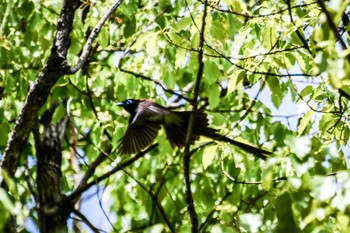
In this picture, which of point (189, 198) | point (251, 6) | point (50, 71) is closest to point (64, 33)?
point (50, 71)

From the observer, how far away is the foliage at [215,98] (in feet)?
6.04

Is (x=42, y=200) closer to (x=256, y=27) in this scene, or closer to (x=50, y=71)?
(x=50, y=71)

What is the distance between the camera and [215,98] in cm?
280

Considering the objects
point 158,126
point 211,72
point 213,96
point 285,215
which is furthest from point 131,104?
point 285,215

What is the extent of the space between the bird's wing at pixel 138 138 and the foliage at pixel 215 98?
0.55 ft

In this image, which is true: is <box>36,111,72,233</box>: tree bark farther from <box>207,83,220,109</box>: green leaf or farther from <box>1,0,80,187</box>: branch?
<box>207,83,220,109</box>: green leaf

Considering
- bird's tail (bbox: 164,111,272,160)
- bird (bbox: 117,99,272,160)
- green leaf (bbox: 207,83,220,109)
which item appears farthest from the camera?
bird's tail (bbox: 164,111,272,160)

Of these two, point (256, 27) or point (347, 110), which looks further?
point (256, 27)

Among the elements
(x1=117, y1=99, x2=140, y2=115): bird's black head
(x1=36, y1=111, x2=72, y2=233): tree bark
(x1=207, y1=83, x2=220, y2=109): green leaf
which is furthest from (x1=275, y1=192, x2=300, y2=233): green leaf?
(x1=36, y1=111, x2=72, y2=233): tree bark

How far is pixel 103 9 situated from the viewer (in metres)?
4.36

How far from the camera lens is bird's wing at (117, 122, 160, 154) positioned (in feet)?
14.4

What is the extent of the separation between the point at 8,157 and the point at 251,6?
3004 mm

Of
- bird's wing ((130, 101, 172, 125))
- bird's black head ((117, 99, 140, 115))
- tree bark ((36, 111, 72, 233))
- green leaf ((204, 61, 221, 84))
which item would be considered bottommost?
tree bark ((36, 111, 72, 233))

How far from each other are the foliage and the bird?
0.37 feet
